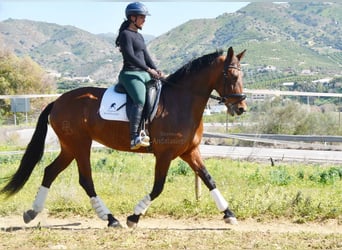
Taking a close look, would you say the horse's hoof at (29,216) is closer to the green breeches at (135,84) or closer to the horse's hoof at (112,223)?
the horse's hoof at (112,223)

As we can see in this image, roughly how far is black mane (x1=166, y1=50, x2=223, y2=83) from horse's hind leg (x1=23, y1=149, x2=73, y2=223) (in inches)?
86.0

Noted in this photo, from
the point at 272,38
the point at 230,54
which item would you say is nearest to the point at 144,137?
the point at 230,54

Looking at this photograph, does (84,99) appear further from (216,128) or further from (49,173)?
(216,128)

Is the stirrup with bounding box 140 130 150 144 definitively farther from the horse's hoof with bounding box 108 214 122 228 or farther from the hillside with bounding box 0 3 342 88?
the hillside with bounding box 0 3 342 88

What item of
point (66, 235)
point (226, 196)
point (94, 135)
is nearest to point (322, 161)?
point (226, 196)

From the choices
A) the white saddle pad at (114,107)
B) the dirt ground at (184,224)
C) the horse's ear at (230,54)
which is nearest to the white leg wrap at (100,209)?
the dirt ground at (184,224)

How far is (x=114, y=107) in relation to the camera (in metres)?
8.11

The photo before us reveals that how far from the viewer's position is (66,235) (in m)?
6.97

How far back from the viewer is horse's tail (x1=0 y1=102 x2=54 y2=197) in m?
8.70

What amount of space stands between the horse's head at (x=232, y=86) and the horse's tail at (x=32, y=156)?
3.00 m

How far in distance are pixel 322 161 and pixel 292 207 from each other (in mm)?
10412

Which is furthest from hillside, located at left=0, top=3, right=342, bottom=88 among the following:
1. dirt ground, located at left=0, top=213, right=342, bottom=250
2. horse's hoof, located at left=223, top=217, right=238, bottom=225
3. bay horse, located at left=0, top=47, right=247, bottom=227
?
dirt ground, located at left=0, top=213, right=342, bottom=250

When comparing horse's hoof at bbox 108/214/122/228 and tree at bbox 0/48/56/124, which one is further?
tree at bbox 0/48/56/124

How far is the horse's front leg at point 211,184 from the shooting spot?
8031mm
